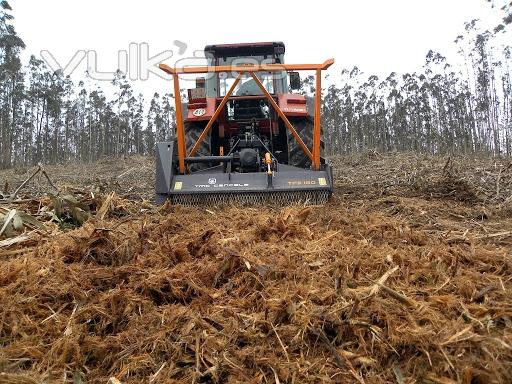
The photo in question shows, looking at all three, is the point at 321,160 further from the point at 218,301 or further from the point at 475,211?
the point at 218,301

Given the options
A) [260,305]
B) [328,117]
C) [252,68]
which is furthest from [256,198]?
[328,117]

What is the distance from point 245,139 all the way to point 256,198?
1.33 metres

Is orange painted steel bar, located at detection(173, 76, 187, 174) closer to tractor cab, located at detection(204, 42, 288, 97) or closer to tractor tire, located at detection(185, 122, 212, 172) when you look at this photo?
tractor tire, located at detection(185, 122, 212, 172)

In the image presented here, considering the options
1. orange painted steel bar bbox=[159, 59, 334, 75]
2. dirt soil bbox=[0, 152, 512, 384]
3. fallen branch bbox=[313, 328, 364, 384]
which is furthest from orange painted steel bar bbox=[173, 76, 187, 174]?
fallen branch bbox=[313, 328, 364, 384]

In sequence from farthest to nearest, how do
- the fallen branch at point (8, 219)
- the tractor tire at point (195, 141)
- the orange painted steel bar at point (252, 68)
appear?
the tractor tire at point (195, 141) < the orange painted steel bar at point (252, 68) < the fallen branch at point (8, 219)

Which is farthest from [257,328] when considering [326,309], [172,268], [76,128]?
[76,128]

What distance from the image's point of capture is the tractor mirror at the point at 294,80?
6.78m

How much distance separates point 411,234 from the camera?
10.8 feet

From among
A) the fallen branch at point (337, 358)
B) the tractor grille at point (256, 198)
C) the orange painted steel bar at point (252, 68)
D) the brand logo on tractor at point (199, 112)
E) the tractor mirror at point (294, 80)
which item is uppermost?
the tractor mirror at point (294, 80)

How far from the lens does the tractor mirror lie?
6.78m

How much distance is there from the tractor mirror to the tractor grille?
2441 millimetres

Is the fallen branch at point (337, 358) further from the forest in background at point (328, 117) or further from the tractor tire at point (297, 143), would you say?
the forest in background at point (328, 117)

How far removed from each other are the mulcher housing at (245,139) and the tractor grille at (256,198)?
0.04 ft

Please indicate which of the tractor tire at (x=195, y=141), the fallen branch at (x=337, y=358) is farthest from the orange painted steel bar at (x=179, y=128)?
the fallen branch at (x=337, y=358)
